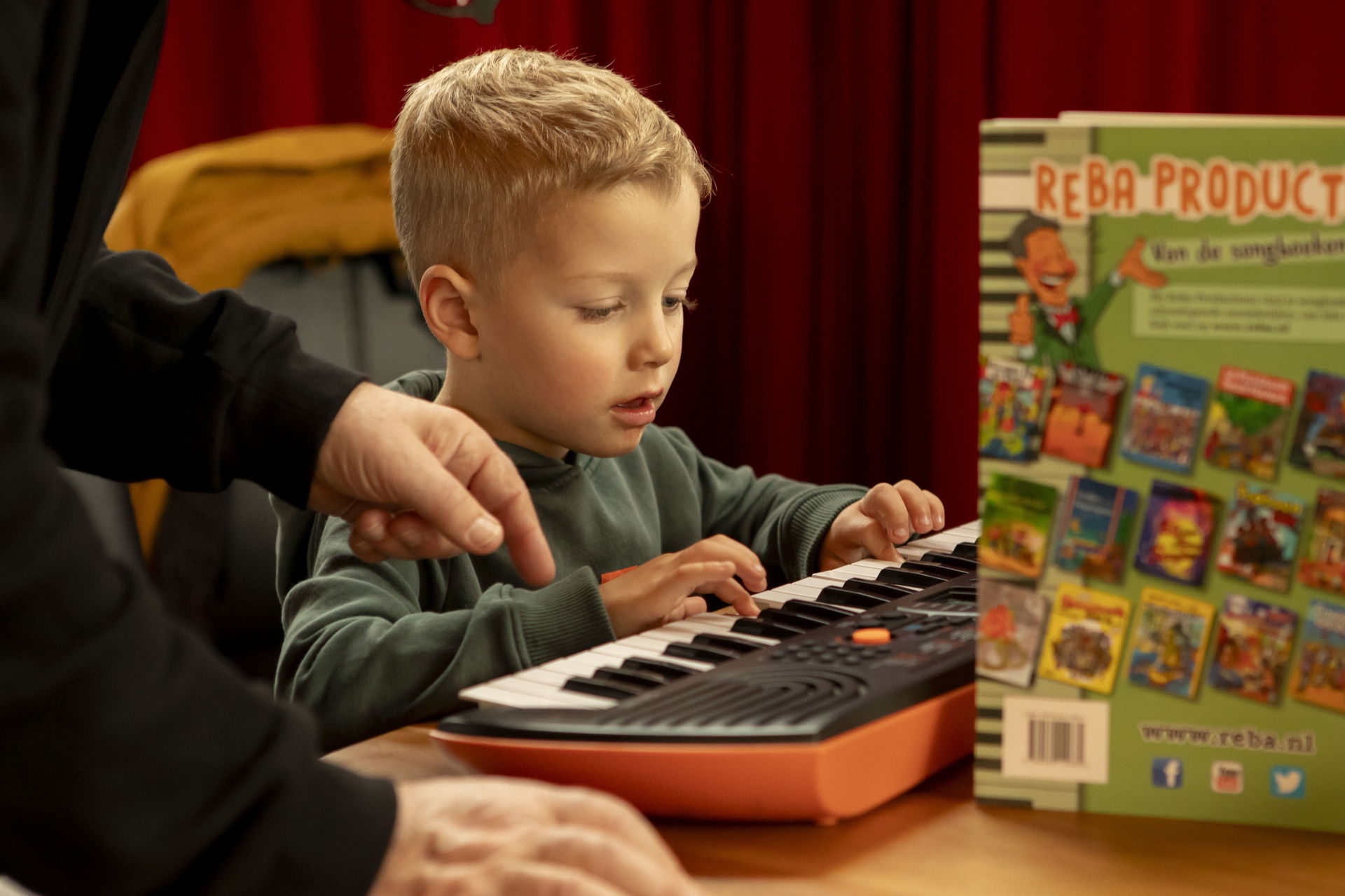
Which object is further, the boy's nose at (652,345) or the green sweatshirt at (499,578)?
the boy's nose at (652,345)

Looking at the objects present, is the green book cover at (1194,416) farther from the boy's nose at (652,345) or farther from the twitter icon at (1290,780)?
the boy's nose at (652,345)

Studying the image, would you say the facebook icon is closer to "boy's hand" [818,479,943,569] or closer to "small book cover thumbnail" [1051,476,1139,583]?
"small book cover thumbnail" [1051,476,1139,583]

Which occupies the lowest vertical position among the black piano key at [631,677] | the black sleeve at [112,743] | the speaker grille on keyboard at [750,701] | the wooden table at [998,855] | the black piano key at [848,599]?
the wooden table at [998,855]

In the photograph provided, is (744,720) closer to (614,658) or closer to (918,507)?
(614,658)

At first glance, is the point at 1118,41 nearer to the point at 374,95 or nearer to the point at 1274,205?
the point at 374,95

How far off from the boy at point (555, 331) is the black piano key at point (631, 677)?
0.84 feet

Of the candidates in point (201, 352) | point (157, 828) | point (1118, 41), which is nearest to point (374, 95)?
point (1118, 41)

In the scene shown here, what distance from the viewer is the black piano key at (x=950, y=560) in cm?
92

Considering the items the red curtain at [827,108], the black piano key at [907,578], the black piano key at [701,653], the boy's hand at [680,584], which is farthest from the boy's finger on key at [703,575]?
the red curtain at [827,108]

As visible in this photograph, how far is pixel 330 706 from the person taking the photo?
861 millimetres

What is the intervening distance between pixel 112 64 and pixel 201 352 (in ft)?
0.75

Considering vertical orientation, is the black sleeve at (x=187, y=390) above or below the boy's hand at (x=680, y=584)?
above

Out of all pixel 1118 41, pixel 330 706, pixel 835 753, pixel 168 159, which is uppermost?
pixel 1118 41

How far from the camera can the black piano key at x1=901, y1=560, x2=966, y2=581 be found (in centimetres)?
89
